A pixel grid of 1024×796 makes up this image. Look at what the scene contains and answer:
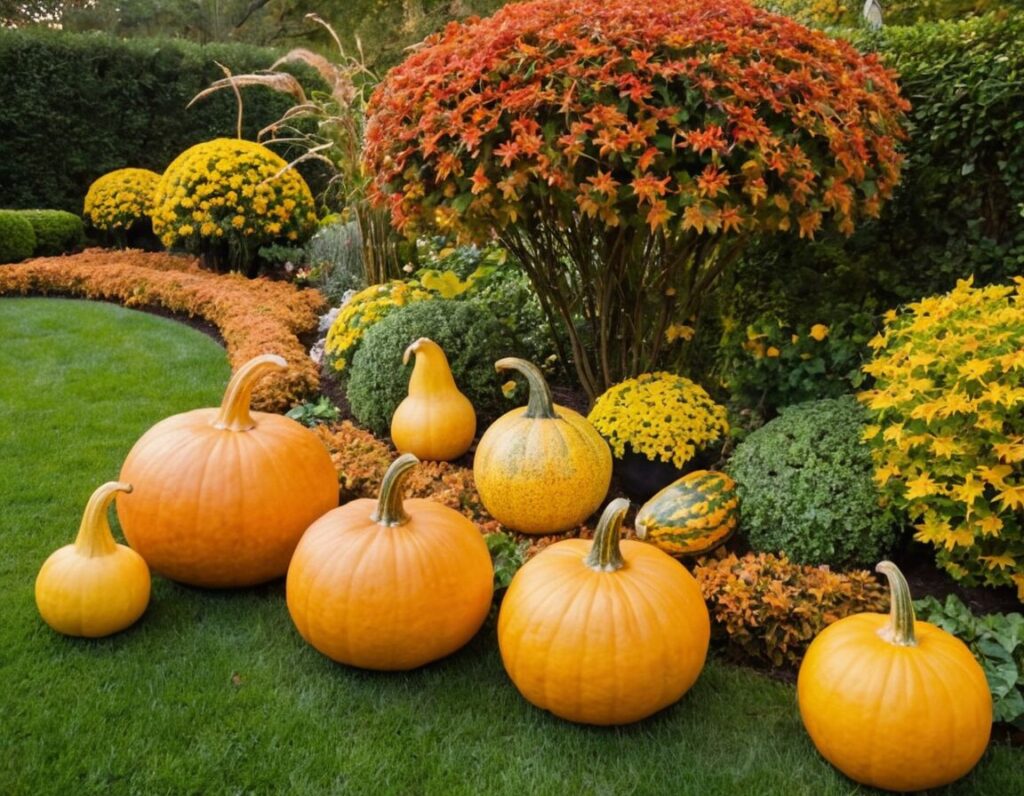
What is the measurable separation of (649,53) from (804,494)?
67.2 inches

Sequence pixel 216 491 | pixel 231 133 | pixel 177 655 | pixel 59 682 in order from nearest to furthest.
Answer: pixel 59 682 → pixel 177 655 → pixel 216 491 → pixel 231 133

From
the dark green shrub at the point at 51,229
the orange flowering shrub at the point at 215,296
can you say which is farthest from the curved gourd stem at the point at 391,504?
the dark green shrub at the point at 51,229

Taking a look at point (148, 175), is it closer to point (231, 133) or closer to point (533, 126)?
point (231, 133)

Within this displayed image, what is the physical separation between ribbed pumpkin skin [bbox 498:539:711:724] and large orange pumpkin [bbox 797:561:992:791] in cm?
39

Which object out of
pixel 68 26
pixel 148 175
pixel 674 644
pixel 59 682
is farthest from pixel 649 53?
pixel 68 26

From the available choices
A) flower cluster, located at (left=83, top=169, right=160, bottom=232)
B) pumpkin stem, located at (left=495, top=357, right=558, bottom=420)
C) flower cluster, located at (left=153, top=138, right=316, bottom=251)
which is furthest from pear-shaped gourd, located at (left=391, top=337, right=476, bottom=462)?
flower cluster, located at (left=83, top=169, right=160, bottom=232)

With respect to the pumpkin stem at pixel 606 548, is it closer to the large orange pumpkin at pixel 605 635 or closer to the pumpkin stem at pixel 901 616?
the large orange pumpkin at pixel 605 635

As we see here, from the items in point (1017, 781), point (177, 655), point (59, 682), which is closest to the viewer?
point (1017, 781)

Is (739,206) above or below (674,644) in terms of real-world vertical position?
above

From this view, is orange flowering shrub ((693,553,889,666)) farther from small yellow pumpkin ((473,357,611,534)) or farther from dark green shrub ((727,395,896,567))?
small yellow pumpkin ((473,357,611,534))

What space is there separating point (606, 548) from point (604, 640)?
0.85ft

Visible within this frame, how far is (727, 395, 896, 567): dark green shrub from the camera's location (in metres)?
2.99

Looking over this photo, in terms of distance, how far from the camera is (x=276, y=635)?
2854mm

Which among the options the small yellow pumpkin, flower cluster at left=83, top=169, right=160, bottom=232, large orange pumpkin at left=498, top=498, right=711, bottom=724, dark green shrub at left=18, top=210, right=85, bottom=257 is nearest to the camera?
large orange pumpkin at left=498, top=498, right=711, bottom=724
